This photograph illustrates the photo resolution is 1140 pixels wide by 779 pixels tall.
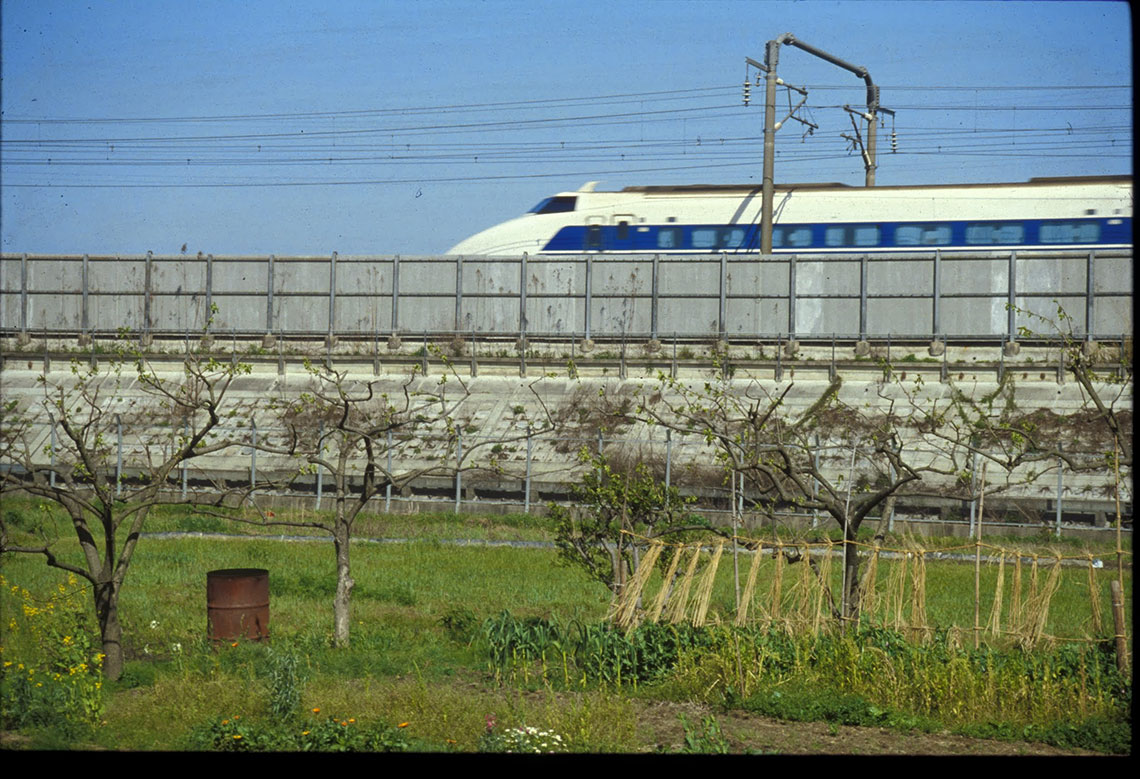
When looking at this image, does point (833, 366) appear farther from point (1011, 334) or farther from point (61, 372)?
point (61, 372)

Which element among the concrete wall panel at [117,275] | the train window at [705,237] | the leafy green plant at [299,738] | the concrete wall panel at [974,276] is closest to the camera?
the leafy green plant at [299,738]

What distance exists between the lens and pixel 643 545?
41.6 feet

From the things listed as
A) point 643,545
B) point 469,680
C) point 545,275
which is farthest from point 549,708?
point 545,275

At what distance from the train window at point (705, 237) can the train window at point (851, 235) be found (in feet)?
12.4

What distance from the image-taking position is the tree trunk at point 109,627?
1066 cm

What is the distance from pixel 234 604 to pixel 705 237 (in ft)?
95.6

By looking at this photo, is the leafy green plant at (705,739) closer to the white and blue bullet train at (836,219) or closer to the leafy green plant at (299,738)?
the leafy green plant at (299,738)

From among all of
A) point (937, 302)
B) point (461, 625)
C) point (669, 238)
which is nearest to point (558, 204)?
point (669, 238)

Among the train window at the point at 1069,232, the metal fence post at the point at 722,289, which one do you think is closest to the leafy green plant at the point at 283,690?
the metal fence post at the point at 722,289

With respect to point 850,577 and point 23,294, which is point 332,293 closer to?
point 23,294

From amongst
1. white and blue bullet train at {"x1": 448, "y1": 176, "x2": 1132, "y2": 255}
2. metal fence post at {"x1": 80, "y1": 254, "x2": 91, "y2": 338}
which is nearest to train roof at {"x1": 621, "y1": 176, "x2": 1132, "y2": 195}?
white and blue bullet train at {"x1": 448, "y1": 176, "x2": 1132, "y2": 255}

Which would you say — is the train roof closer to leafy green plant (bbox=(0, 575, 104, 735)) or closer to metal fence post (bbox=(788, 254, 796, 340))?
metal fence post (bbox=(788, 254, 796, 340))

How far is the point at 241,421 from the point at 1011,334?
21069mm

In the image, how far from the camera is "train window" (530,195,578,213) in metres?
41.5
